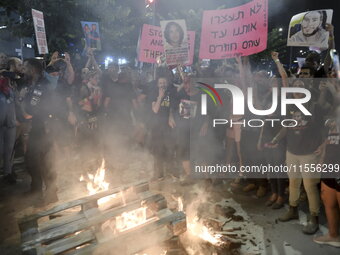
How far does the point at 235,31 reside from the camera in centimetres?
595

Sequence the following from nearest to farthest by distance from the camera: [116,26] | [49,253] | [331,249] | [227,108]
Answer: [49,253]
[331,249]
[227,108]
[116,26]

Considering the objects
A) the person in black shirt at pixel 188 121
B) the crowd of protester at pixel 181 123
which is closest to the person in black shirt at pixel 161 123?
the crowd of protester at pixel 181 123

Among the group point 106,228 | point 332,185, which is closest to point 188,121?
point 106,228

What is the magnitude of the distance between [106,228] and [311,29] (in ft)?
18.8

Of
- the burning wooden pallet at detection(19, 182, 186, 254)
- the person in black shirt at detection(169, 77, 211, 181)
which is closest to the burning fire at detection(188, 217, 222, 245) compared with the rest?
the burning wooden pallet at detection(19, 182, 186, 254)

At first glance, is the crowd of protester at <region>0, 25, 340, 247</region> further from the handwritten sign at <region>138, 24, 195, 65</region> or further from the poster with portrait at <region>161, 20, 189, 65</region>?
the handwritten sign at <region>138, 24, 195, 65</region>

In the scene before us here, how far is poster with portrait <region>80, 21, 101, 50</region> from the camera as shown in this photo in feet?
30.1

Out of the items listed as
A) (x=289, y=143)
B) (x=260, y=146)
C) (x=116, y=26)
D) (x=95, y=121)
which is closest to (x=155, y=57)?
(x=95, y=121)

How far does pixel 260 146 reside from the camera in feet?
17.2

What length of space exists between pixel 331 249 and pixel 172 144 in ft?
11.4

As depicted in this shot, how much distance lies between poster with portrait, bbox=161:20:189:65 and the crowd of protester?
399 millimetres

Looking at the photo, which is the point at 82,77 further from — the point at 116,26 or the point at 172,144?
the point at 116,26

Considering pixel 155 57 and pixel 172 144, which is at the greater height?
pixel 155 57

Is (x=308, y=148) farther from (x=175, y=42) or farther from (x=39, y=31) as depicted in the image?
(x=39, y=31)
